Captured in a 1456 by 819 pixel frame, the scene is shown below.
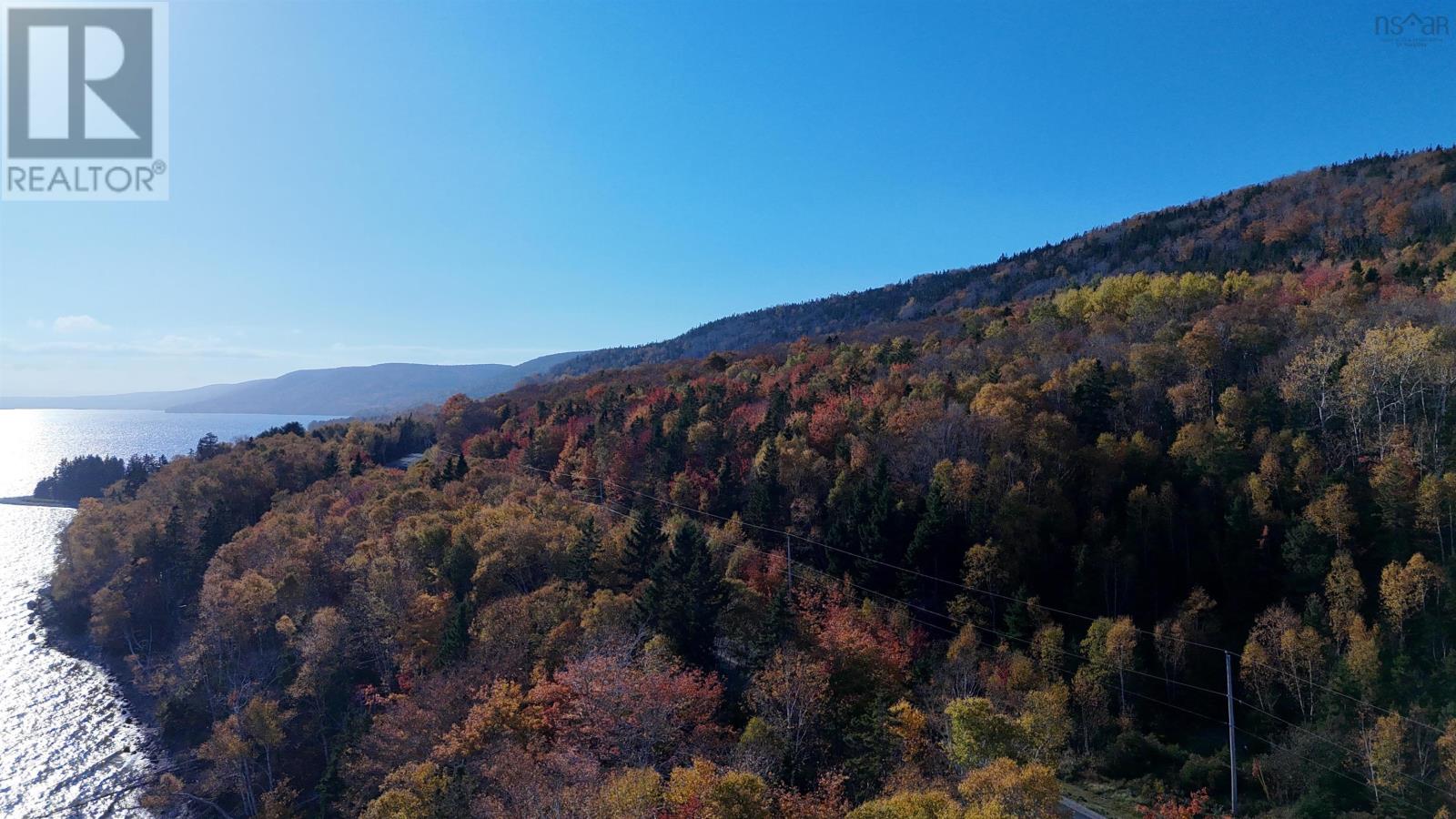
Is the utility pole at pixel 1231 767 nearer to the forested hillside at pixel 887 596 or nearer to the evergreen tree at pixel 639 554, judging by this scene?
the forested hillside at pixel 887 596

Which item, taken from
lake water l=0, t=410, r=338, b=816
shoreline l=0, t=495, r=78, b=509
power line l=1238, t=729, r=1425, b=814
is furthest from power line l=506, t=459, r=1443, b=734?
shoreline l=0, t=495, r=78, b=509

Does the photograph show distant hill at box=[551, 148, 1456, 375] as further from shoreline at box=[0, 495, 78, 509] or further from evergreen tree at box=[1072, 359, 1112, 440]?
shoreline at box=[0, 495, 78, 509]

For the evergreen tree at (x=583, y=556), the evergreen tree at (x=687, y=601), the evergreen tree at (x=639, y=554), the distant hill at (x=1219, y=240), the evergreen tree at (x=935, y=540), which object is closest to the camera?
the evergreen tree at (x=687, y=601)

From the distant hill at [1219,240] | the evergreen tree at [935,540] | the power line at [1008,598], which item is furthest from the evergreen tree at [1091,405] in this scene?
the distant hill at [1219,240]

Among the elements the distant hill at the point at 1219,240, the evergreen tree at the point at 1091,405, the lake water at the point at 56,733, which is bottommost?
the lake water at the point at 56,733

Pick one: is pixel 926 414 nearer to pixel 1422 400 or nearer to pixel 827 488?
pixel 827 488

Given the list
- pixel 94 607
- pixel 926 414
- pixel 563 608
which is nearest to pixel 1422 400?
pixel 926 414

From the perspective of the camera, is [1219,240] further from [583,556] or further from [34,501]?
[34,501]
